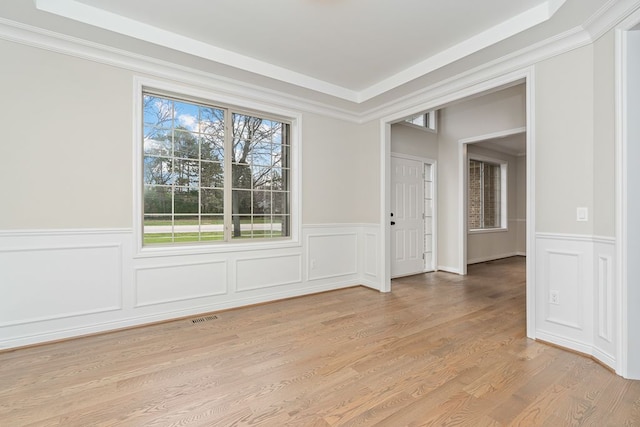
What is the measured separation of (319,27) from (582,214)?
2790 millimetres

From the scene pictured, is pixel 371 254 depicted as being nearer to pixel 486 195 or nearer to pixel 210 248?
pixel 210 248

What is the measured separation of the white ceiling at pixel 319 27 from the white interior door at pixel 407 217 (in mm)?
2052

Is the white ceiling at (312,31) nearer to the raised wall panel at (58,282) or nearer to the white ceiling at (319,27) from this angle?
the white ceiling at (319,27)

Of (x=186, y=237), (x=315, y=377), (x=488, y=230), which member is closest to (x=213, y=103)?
(x=186, y=237)

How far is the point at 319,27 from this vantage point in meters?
2.78

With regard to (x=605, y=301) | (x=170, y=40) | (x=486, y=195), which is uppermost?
(x=170, y=40)

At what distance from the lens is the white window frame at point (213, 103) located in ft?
10.0

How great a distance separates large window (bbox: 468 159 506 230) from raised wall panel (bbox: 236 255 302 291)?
185 inches

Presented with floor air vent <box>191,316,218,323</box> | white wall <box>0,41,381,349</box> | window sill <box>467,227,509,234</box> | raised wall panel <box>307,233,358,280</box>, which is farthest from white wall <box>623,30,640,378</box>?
window sill <box>467,227,509,234</box>

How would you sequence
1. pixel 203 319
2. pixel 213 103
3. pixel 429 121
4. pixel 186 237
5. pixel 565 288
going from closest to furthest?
pixel 565 288
pixel 203 319
pixel 186 237
pixel 213 103
pixel 429 121

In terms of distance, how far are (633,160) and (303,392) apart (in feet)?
9.14

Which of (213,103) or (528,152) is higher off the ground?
(213,103)

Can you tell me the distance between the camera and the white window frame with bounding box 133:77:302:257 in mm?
3051

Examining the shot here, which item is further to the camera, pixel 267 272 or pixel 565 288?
pixel 267 272
